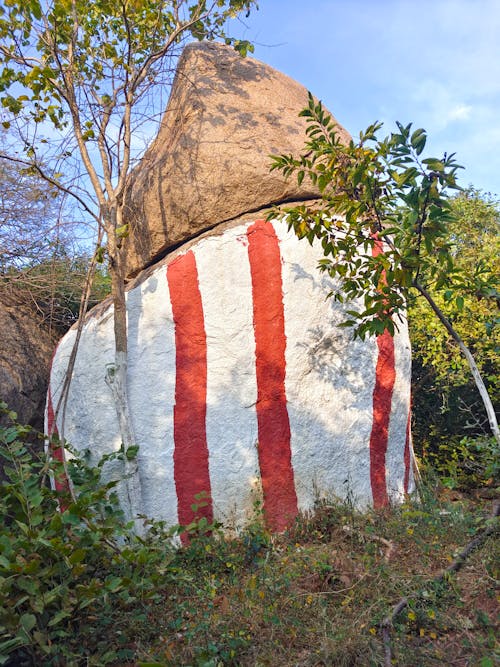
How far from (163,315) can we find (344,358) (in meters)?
1.34

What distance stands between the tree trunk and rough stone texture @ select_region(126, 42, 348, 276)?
1.48ft

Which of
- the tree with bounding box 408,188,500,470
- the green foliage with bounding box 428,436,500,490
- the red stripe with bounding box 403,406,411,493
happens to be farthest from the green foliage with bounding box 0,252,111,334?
the green foliage with bounding box 428,436,500,490

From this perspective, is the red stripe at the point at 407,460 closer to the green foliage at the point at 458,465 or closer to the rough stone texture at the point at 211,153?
the green foliage at the point at 458,465

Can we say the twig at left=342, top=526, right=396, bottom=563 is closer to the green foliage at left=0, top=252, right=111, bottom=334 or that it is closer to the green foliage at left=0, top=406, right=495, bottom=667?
the green foliage at left=0, top=406, right=495, bottom=667

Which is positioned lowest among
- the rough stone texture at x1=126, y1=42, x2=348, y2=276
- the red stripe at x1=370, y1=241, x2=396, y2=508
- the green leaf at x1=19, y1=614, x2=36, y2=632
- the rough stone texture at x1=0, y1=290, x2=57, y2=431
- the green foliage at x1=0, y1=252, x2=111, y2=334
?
the green leaf at x1=19, y1=614, x2=36, y2=632

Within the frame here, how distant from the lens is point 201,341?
4.25 m

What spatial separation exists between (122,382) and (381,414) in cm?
188

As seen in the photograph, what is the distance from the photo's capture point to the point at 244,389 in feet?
13.7

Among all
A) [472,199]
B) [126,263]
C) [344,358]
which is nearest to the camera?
[344,358]

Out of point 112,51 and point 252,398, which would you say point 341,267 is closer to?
point 252,398

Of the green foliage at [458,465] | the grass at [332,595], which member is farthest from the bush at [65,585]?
the green foliage at [458,465]

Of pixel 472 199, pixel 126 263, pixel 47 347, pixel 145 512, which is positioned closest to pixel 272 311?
pixel 126 263

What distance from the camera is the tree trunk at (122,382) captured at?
3961 millimetres

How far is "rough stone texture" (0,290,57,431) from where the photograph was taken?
4777mm
